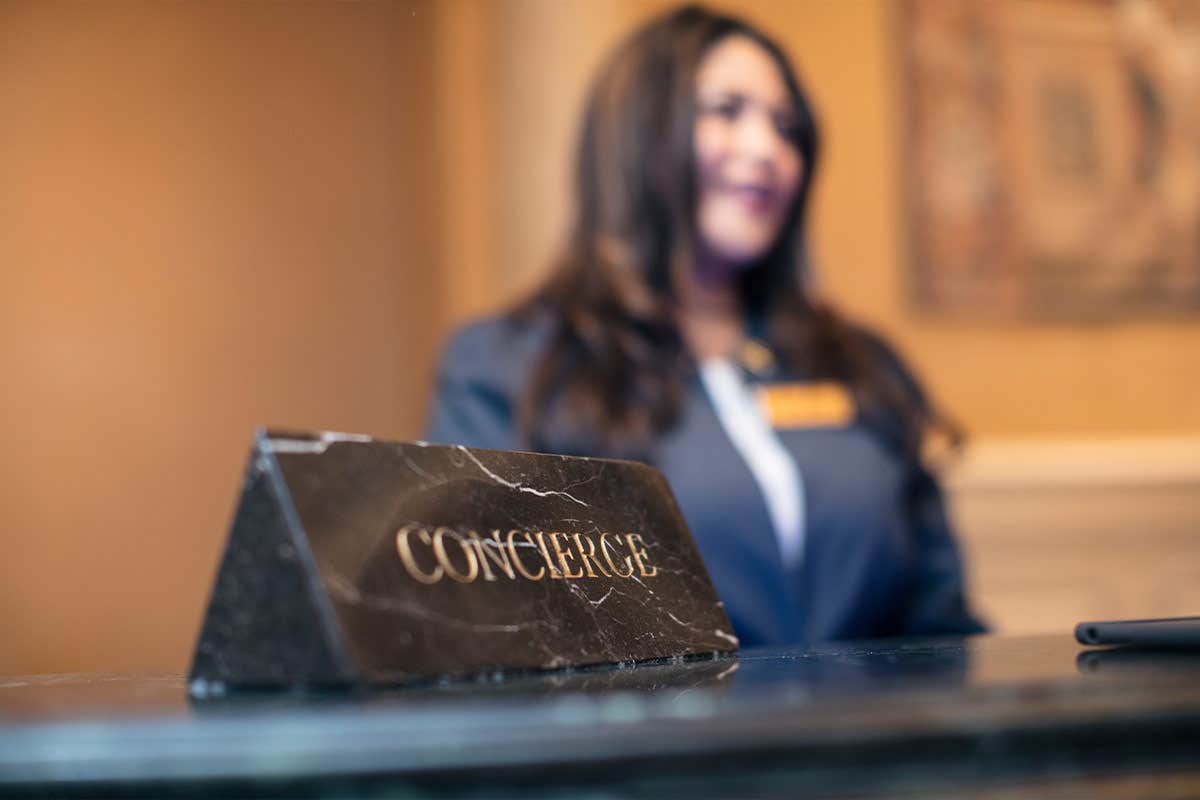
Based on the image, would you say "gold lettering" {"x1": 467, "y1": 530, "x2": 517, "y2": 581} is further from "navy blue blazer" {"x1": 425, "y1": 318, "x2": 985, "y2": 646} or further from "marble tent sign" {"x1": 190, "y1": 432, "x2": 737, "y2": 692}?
"navy blue blazer" {"x1": 425, "y1": 318, "x2": 985, "y2": 646}

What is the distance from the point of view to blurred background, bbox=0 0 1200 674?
294cm

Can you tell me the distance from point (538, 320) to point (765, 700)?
1412 mm

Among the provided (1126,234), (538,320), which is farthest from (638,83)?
(1126,234)

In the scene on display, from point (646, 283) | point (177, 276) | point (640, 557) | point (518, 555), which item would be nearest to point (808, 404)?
point (646, 283)

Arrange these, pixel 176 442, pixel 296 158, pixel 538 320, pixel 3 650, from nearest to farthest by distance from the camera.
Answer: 1. pixel 538 320
2. pixel 3 650
3. pixel 176 442
4. pixel 296 158

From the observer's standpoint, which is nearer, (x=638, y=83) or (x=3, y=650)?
(x=638, y=83)

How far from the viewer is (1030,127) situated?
2.99 meters

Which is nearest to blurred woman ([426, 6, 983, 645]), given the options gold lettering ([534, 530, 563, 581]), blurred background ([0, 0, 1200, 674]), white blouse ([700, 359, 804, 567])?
white blouse ([700, 359, 804, 567])

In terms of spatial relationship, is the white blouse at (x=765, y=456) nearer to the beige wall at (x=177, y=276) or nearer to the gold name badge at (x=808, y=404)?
the gold name badge at (x=808, y=404)

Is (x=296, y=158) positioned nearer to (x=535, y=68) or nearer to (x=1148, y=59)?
(x=535, y=68)

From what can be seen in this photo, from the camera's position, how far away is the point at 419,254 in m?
A: 3.90

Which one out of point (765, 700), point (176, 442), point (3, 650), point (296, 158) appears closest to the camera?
point (765, 700)

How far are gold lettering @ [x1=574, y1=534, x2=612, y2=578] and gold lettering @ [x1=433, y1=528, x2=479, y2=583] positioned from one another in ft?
0.30

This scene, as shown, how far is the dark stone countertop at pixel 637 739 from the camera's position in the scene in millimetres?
412
